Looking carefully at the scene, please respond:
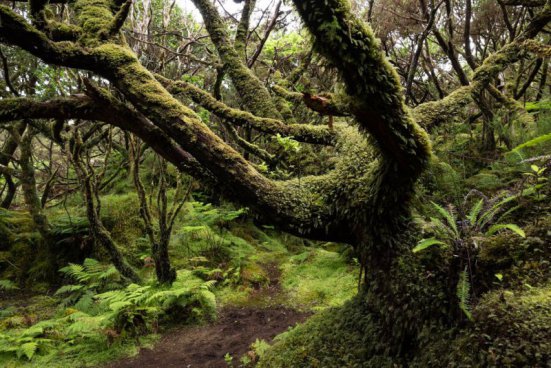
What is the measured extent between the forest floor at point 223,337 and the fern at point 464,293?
2.86m

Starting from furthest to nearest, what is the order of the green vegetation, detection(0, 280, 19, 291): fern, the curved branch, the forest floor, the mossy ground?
detection(0, 280, 19, 291): fern, the mossy ground, the curved branch, the forest floor, the green vegetation

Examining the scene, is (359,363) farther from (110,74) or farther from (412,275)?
(110,74)

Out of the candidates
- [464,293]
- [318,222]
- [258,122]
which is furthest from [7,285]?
[464,293]

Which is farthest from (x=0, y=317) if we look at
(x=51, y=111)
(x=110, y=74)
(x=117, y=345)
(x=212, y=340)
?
(x=110, y=74)

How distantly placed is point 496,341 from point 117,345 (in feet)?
16.1

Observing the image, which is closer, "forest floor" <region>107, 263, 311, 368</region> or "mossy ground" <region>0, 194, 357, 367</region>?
"forest floor" <region>107, 263, 311, 368</region>

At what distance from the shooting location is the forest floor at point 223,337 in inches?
178

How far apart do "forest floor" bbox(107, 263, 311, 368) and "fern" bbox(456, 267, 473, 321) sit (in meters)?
2.86

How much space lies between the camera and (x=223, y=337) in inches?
203

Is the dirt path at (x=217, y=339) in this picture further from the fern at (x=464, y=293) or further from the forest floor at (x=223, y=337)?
the fern at (x=464, y=293)

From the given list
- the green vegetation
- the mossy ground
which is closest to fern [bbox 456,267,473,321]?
the green vegetation

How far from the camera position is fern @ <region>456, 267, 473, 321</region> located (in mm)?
2312

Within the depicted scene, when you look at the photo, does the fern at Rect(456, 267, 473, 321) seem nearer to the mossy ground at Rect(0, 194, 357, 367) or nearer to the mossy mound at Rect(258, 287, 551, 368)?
the mossy mound at Rect(258, 287, 551, 368)

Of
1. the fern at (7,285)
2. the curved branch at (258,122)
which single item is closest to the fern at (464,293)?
the curved branch at (258,122)
